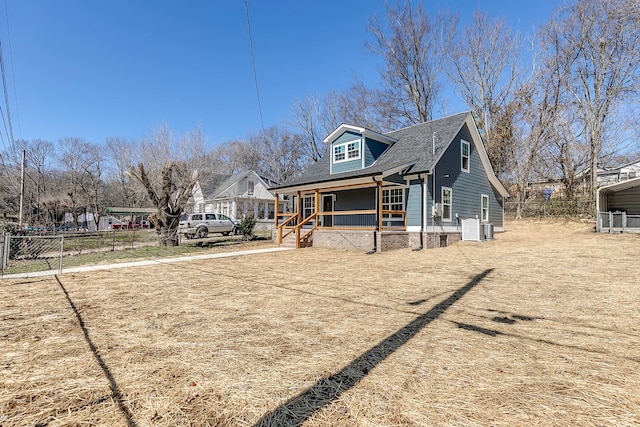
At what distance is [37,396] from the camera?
91.7 inches

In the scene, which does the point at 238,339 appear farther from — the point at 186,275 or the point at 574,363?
the point at 186,275

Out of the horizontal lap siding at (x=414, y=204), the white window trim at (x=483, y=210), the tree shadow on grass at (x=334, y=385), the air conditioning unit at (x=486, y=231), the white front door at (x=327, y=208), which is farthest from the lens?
the white front door at (x=327, y=208)

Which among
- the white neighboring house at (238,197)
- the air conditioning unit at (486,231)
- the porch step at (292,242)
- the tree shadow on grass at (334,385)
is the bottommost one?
the tree shadow on grass at (334,385)

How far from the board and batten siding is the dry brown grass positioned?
8866 mm

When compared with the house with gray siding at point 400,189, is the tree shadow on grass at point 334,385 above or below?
below

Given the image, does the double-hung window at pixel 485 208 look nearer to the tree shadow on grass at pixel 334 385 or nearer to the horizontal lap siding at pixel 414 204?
the horizontal lap siding at pixel 414 204

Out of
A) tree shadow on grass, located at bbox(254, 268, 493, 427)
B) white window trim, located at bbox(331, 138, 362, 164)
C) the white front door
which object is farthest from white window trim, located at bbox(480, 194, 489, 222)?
tree shadow on grass, located at bbox(254, 268, 493, 427)

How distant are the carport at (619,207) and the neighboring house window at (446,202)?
692cm

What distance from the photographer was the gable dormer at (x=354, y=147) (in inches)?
637

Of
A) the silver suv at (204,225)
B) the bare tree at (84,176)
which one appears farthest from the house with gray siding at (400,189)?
the bare tree at (84,176)

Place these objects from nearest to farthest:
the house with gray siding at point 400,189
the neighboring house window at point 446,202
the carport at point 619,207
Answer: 1. the house with gray siding at point 400,189
2. the carport at point 619,207
3. the neighboring house window at point 446,202

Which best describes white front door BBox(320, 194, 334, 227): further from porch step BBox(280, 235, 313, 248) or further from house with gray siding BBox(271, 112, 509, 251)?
porch step BBox(280, 235, 313, 248)

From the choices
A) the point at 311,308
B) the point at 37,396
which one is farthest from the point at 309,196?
the point at 37,396

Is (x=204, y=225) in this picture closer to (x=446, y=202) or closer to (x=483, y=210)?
(x=446, y=202)
